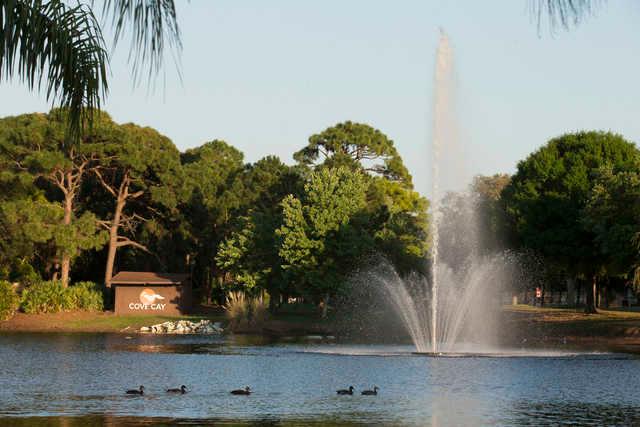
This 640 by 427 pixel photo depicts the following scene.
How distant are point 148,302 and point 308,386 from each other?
149 ft

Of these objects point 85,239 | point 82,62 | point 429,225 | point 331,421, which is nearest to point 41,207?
point 85,239

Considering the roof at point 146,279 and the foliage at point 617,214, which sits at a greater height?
the foliage at point 617,214

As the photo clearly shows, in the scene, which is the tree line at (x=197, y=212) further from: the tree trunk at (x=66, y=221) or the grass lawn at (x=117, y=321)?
the grass lawn at (x=117, y=321)

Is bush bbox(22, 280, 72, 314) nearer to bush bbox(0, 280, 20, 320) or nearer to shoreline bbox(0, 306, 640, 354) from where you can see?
shoreline bbox(0, 306, 640, 354)

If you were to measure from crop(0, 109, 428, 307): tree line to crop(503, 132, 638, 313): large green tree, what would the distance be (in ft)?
31.1

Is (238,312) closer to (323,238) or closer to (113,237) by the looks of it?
(323,238)

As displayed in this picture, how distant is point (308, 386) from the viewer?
29.3 metres

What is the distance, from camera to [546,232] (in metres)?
61.5

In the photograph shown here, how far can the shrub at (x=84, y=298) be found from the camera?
6900 centimetres

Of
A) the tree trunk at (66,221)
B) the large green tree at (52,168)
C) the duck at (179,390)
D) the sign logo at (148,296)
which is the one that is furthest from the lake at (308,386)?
the tree trunk at (66,221)

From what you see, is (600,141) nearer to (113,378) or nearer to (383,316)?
(383,316)

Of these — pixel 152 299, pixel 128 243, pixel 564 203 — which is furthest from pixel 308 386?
pixel 128 243

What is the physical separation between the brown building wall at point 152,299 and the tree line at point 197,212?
12.5 feet

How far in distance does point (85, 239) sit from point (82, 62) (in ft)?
216
